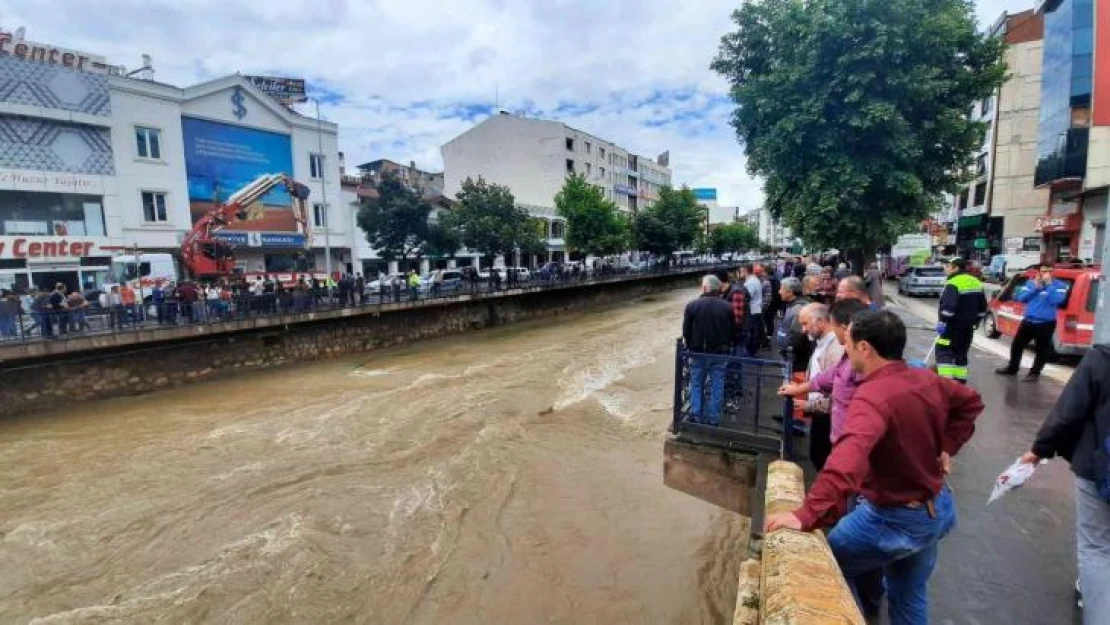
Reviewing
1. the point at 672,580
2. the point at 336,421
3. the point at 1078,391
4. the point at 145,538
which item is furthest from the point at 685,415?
the point at 336,421

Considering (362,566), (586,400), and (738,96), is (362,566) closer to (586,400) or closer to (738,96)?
(586,400)

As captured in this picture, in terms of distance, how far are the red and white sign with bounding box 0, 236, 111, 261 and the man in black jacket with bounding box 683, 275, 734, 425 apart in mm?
23718

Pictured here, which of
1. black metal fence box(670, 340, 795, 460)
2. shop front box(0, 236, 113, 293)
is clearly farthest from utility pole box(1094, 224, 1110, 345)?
shop front box(0, 236, 113, 293)

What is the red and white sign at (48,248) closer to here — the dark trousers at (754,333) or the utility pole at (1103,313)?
the dark trousers at (754,333)

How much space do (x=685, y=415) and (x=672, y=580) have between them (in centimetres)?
161

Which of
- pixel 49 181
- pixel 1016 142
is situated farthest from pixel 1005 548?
pixel 1016 142

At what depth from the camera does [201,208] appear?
2392 centimetres

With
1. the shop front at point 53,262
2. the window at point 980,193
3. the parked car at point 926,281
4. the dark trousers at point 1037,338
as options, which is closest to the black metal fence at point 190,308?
the shop front at point 53,262

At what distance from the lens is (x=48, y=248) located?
19.0m

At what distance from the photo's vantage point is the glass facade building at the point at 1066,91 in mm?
25125

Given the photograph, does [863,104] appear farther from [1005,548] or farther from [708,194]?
[708,194]

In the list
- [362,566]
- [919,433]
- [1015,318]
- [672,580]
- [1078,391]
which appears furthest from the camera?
[1015,318]

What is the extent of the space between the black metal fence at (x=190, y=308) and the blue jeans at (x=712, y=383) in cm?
1439

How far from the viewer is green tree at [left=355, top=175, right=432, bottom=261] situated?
24406 mm
